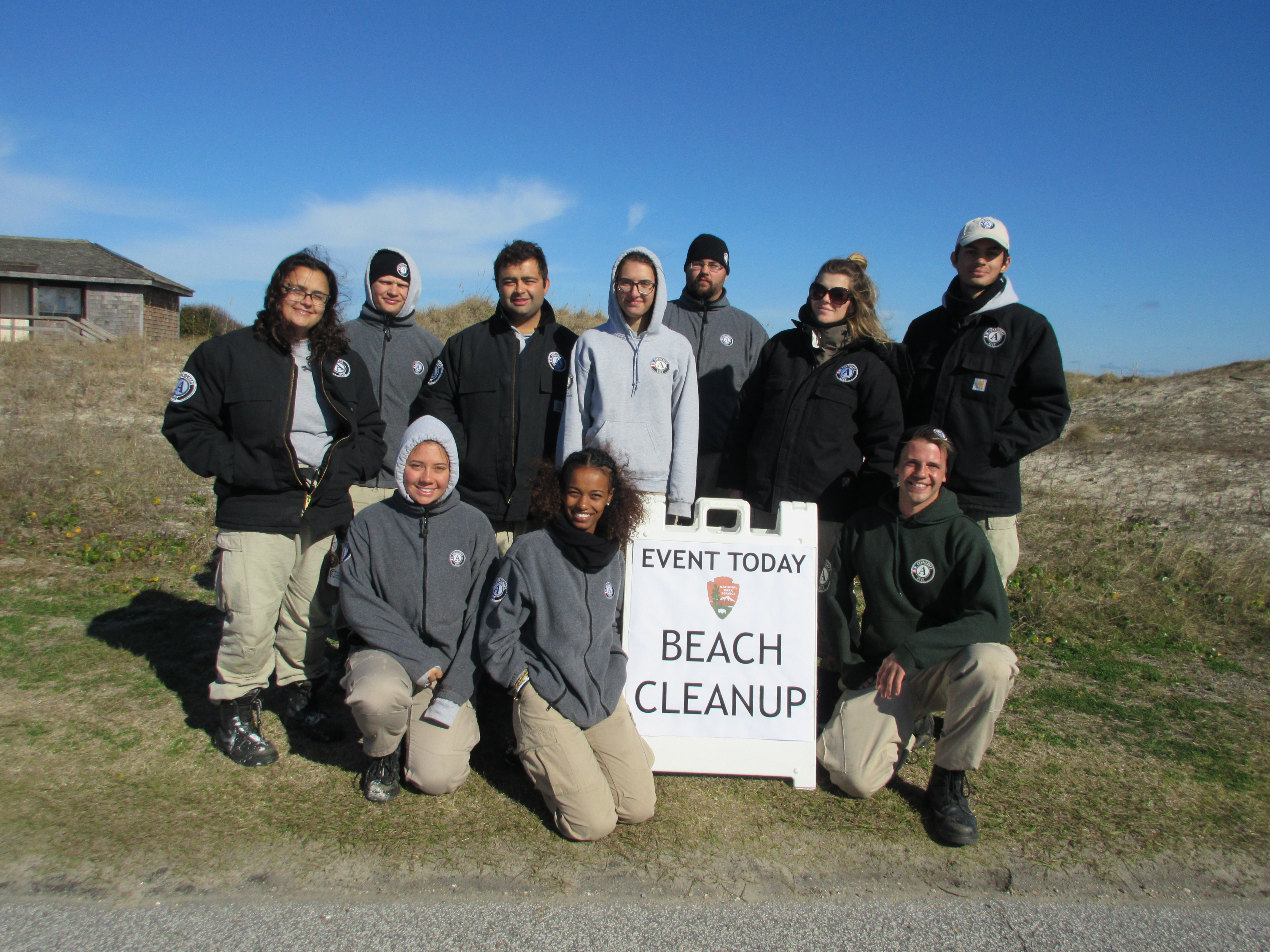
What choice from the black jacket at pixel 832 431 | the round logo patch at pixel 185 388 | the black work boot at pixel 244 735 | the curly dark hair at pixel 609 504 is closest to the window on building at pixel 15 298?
the round logo patch at pixel 185 388

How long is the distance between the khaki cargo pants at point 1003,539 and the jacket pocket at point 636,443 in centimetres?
161

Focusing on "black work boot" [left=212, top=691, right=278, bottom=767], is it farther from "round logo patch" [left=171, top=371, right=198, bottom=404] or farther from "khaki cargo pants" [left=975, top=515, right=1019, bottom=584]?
"khaki cargo pants" [left=975, top=515, right=1019, bottom=584]

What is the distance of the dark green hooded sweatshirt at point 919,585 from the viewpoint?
337 cm

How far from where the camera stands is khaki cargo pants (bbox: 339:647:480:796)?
326 centimetres

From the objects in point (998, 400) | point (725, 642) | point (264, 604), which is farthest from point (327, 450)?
point (998, 400)

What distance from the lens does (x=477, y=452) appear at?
4047mm

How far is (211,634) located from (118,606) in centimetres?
93

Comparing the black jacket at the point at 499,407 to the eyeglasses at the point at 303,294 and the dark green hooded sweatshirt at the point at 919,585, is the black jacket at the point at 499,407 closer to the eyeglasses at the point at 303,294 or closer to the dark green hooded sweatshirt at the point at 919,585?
the eyeglasses at the point at 303,294

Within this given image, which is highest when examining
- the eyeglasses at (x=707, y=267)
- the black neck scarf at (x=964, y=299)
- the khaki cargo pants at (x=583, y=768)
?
the eyeglasses at (x=707, y=267)

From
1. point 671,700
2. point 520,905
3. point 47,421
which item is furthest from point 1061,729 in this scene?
point 47,421

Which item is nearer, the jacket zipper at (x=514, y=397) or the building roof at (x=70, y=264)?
the jacket zipper at (x=514, y=397)

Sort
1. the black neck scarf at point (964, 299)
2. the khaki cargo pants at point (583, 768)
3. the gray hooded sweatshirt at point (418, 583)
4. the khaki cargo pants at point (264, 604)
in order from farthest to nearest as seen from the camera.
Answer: the black neck scarf at point (964, 299) < the khaki cargo pants at point (264, 604) < the gray hooded sweatshirt at point (418, 583) < the khaki cargo pants at point (583, 768)

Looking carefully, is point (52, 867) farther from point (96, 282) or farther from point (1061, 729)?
point (96, 282)

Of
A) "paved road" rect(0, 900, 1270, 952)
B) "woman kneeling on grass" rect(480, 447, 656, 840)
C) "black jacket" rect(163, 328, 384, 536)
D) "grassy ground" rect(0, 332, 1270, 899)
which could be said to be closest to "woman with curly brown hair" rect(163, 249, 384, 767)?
"black jacket" rect(163, 328, 384, 536)
